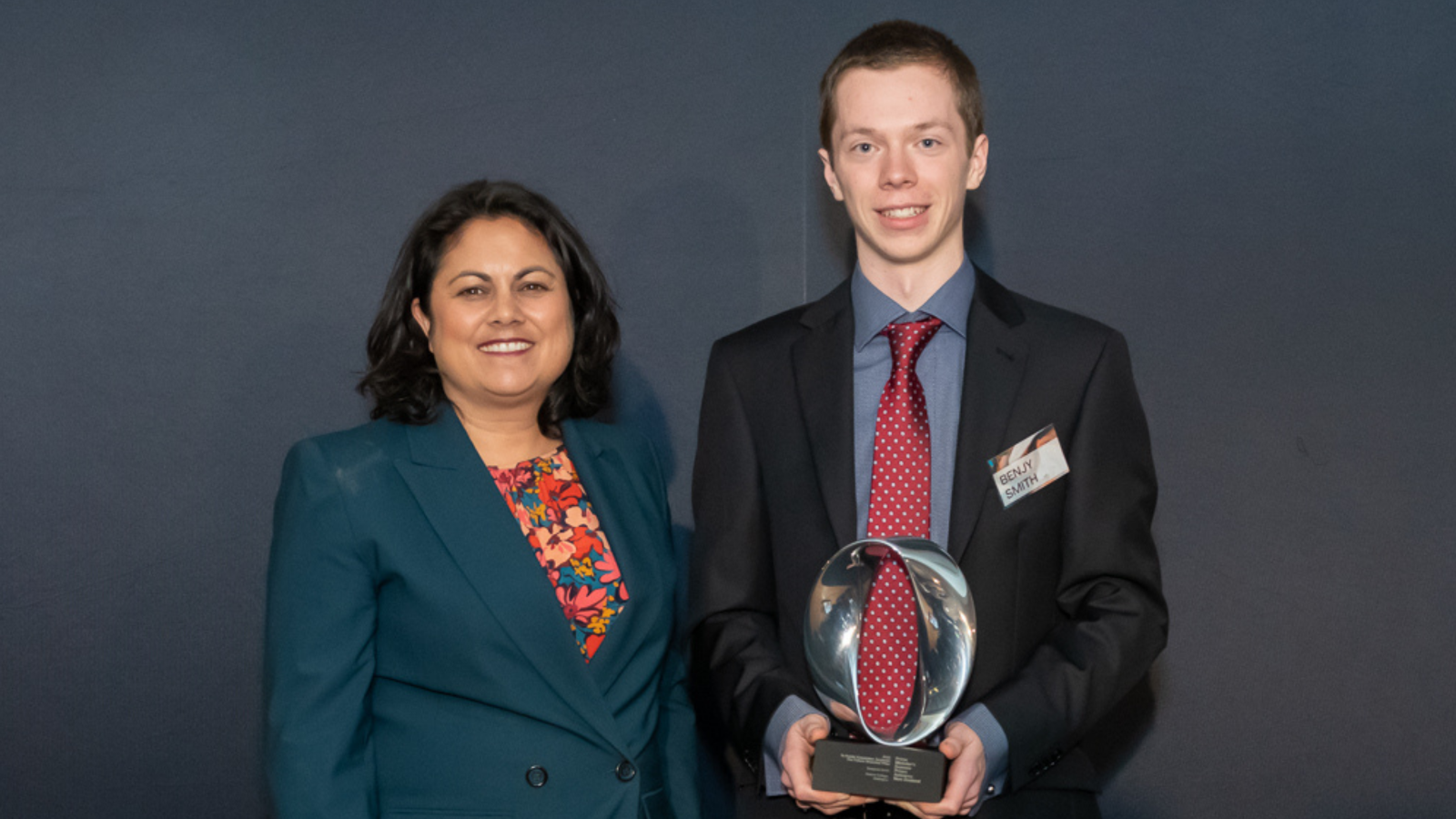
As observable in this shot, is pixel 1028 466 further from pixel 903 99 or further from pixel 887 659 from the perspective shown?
pixel 903 99

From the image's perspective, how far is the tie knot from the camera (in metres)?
2.10

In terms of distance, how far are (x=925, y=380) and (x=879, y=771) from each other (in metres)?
0.70

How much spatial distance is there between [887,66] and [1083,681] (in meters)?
1.06

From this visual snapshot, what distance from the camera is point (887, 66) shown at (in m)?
2.11

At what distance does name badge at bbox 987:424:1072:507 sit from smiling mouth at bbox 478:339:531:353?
88cm

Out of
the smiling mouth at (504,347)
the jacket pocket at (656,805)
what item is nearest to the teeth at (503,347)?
the smiling mouth at (504,347)

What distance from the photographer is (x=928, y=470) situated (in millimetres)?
2020

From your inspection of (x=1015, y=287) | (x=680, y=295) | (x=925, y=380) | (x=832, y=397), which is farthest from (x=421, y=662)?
(x=1015, y=287)

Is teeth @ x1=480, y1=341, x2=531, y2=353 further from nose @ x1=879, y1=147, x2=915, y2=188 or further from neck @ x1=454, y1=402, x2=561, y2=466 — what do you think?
nose @ x1=879, y1=147, x2=915, y2=188

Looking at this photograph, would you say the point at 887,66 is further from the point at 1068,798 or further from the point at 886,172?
the point at 1068,798

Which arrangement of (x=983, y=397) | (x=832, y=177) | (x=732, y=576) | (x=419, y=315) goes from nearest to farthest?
1. (x=983, y=397)
2. (x=732, y=576)
3. (x=832, y=177)
4. (x=419, y=315)

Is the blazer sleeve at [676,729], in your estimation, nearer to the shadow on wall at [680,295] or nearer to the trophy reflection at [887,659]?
the trophy reflection at [887,659]

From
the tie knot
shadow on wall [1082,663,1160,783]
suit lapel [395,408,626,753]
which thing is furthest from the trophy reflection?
shadow on wall [1082,663,1160,783]

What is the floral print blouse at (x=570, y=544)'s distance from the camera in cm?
225
